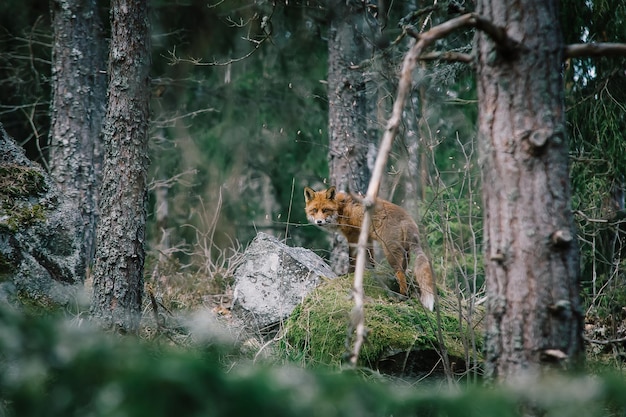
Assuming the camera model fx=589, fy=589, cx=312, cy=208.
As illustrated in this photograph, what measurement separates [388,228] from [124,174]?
2965 millimetres

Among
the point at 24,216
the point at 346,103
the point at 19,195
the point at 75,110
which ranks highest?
the point at 346,103

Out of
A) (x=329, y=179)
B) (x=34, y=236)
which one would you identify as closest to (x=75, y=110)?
(x=34, y=236)

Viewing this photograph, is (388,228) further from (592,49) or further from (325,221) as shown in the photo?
(592,49)

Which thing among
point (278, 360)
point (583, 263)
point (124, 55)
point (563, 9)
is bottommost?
point (278, 360)

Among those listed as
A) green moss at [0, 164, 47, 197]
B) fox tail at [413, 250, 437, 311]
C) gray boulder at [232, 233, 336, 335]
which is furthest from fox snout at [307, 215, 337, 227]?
green moss at [0, 164, 47, 197]

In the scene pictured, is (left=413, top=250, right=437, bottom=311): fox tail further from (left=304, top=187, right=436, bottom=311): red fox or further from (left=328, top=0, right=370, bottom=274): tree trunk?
(left=328, top=0, right=370, bottom=274): tree trunk

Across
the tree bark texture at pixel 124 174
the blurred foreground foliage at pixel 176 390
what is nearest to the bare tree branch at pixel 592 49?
the blurred foreground foliage at pixel 176 390

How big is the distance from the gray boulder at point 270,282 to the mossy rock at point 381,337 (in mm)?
540

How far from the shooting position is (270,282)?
20.5 ft

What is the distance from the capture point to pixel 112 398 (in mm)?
1685

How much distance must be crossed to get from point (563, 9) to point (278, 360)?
5306 mm

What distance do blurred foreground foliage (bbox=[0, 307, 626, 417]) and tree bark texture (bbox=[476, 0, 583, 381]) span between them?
0.65 m

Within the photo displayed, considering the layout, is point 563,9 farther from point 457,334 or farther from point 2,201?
point 2,201

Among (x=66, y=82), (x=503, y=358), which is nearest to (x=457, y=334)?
(x=503, y=358)
